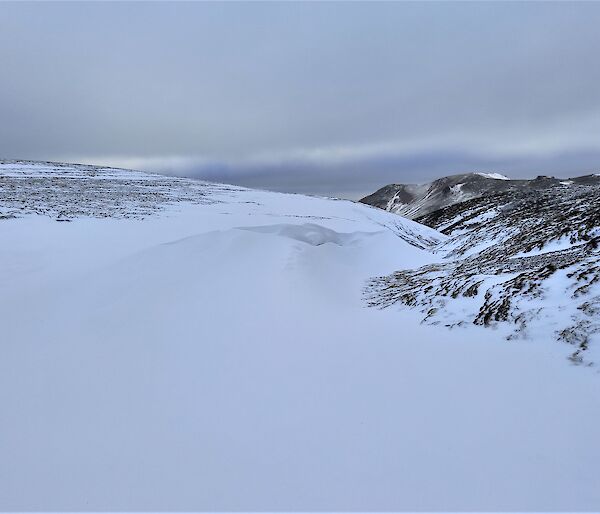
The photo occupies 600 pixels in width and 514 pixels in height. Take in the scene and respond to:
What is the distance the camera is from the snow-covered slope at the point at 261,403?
9.83ft

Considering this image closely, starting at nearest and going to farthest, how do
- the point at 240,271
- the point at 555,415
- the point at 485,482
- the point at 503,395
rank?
the point at 485,482 → the point at 555,415 → the point at 503,395 → the point at 240,271

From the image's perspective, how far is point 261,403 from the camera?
4137 millimetres

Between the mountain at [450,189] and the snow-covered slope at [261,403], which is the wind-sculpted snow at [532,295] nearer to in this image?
the snow-covered slope at [261,403]

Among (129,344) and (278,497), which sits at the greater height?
(129,344)

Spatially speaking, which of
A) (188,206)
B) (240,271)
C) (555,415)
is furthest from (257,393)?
(188,206)

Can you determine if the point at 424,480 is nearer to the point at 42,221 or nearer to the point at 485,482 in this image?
the point at 485,482

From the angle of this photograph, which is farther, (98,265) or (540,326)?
(98,265)

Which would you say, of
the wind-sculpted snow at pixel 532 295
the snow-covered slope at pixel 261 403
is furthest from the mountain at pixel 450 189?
the snow-covered slope at pixel 261 403

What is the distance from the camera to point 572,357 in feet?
14.5

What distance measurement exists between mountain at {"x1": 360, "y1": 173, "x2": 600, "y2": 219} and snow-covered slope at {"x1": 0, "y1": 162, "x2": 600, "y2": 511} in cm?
12840

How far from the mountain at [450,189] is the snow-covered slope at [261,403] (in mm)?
128397

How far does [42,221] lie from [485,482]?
14.4 meters

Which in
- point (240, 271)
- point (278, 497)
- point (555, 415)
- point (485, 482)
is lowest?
point (278, 497)

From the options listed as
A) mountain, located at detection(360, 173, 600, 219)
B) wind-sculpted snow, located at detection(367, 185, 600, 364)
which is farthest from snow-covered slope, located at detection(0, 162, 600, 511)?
mountain, located at detection(360, 173, 600, 219)
